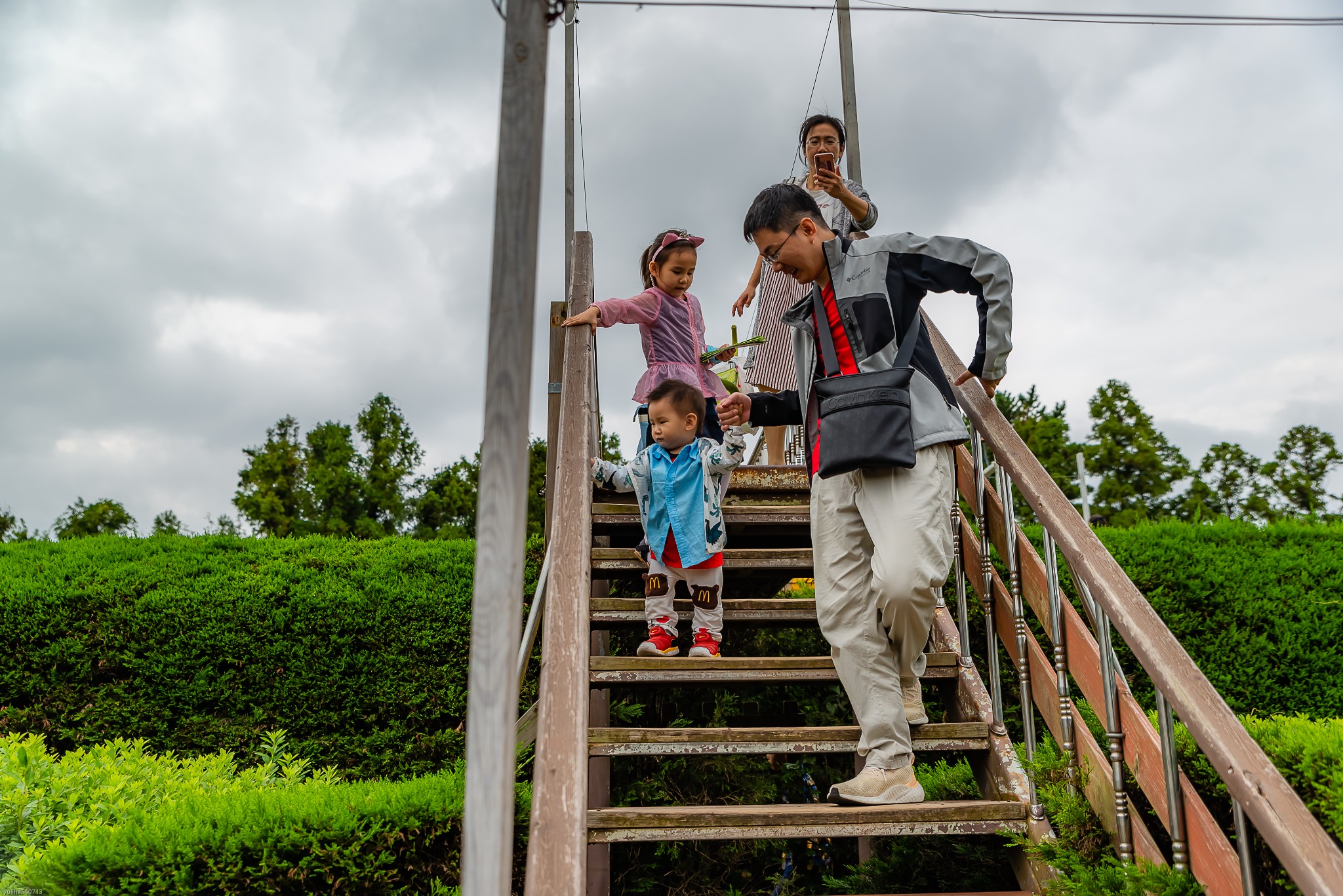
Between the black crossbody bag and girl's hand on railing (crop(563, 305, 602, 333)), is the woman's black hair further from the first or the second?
the black crossbody bag

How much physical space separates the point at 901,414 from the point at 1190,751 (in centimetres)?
115

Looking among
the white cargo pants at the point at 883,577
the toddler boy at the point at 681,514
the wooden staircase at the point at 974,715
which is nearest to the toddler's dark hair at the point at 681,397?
the toddler boy at the point at 681,514

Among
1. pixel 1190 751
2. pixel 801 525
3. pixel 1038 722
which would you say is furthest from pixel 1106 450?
pixel 1190 751

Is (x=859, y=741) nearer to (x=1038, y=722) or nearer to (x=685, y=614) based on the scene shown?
(x=685, y=614)

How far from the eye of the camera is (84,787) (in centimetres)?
329

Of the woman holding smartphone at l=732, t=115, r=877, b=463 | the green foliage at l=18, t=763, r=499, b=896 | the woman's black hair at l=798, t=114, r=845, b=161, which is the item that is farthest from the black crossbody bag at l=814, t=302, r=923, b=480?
the woman's black hair at l=798, t=114, r=845, b=161

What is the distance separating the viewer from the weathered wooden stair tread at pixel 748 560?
3.83 m

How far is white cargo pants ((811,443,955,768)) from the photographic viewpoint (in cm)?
251

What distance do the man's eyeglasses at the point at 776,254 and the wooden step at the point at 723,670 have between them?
4.40 feet

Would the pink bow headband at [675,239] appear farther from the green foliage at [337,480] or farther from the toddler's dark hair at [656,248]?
the green foliage at [337,480]

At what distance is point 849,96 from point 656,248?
2.43 meters

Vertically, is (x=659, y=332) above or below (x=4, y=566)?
above

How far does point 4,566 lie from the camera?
5766 mm

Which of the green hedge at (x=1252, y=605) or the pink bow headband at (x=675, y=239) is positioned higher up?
the pink bow headband at (x=675, y=239)
